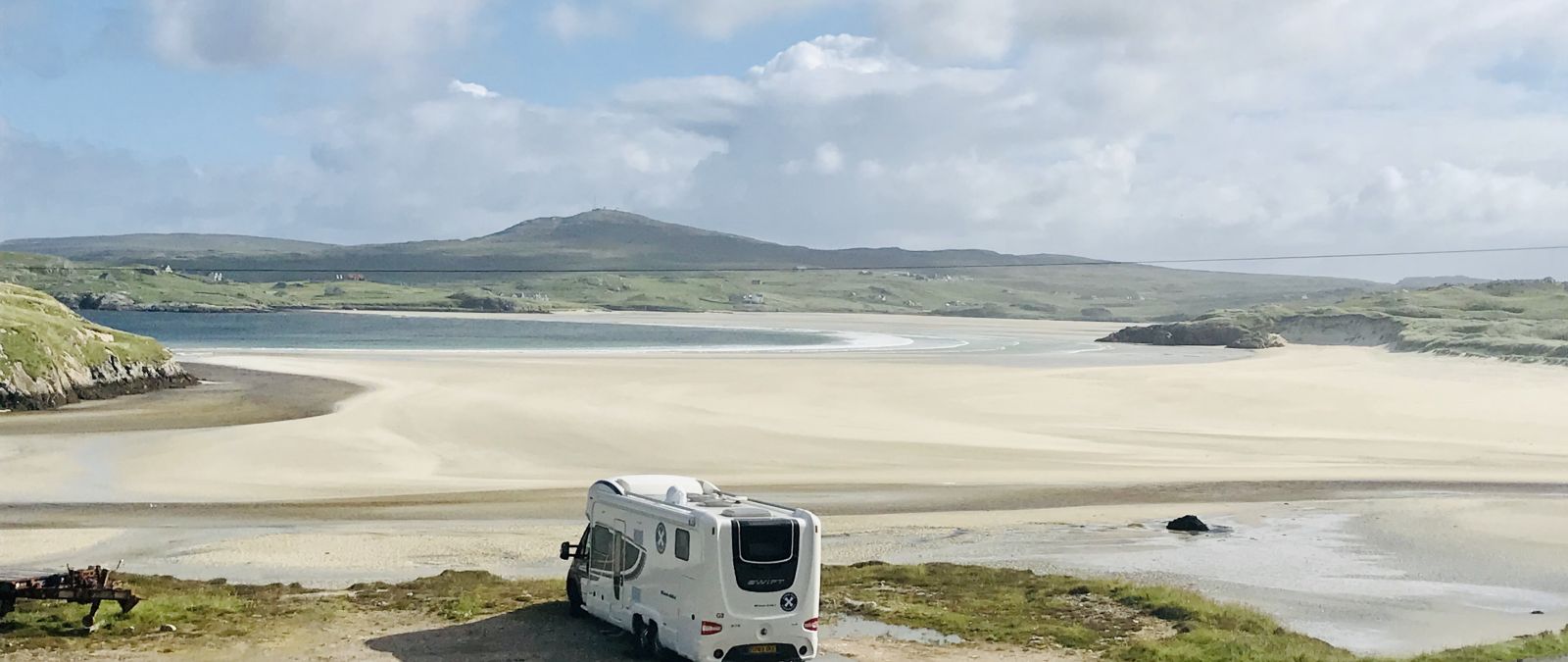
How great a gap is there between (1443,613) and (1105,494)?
1373cm

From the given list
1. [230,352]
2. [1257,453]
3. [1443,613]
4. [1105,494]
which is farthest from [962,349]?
[1443,613]

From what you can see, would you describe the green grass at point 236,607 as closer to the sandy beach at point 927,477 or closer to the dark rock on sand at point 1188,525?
the sandy beach at point 927,477

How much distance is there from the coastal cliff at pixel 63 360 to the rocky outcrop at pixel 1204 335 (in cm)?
8677

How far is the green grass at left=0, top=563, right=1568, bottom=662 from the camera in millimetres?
18703

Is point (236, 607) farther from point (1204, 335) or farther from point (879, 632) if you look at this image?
point (1204, 335)

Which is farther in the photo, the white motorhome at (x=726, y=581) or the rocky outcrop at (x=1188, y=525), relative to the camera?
the rocky outcrop at (x=1188, y=525)

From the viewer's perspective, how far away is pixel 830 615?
2144 centimetres

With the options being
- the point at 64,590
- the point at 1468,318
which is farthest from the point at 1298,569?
the point at 1468,318

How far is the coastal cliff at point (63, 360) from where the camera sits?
173 ft

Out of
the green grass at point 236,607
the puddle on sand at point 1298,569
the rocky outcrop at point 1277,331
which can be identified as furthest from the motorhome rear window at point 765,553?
the rocky outcrop at point 1277,331

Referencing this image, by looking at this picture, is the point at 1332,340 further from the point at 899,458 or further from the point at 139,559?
the point at 139,559

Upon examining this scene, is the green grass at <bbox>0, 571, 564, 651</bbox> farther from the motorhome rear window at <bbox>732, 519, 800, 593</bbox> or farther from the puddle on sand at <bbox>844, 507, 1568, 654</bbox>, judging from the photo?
the puddle on sand at <bbox>844, 507, 1568, 654</bbox>

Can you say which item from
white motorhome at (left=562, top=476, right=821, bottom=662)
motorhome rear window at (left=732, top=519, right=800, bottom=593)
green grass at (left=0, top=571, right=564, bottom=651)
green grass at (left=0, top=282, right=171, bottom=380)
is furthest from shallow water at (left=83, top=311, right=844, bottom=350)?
motorhome rear window at (left=732, top=519, right=800, bottom=593)

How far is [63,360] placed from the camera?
56.8 meters
